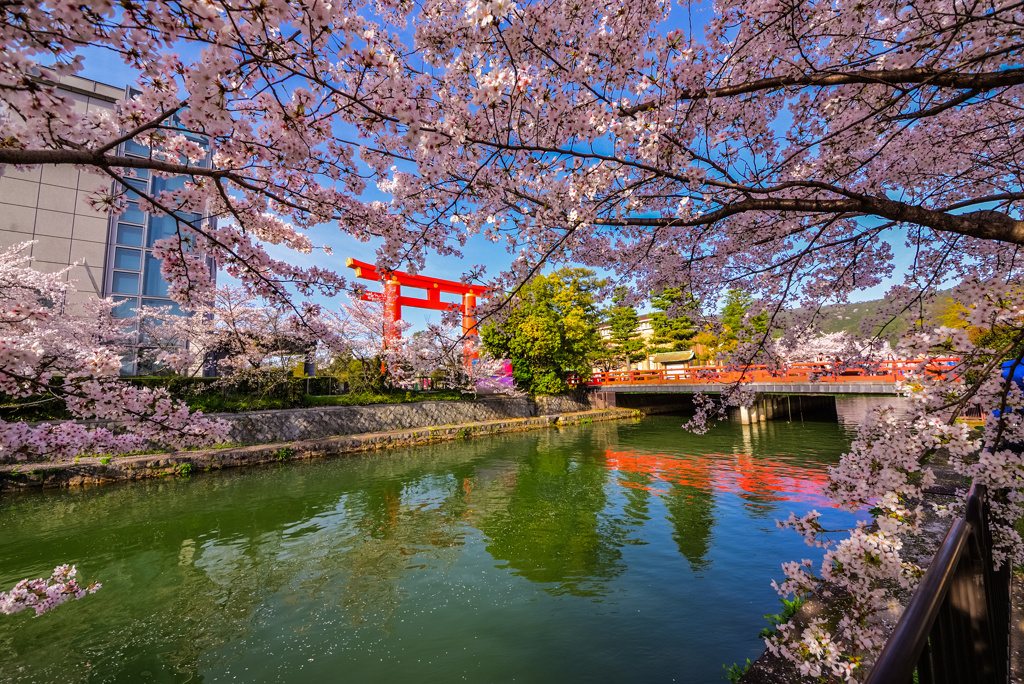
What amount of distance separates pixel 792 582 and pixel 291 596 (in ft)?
17.4

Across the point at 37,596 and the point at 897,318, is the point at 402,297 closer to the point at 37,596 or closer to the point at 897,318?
the point at 37,596

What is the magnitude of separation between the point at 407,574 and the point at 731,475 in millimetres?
8305

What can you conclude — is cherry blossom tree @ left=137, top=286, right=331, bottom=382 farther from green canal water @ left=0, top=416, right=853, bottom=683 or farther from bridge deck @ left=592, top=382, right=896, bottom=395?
bridge deck @ left=592, top=382, right=896, bottom=395

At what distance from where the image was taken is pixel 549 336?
891 inches

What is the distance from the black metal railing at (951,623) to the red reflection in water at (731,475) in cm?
743

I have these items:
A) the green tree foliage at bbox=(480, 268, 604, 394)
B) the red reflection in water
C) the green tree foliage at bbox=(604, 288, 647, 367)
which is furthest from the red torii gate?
the green tree foliage at bbox=(604, 288, 647, 367)

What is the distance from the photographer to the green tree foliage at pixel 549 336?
74.5 feet

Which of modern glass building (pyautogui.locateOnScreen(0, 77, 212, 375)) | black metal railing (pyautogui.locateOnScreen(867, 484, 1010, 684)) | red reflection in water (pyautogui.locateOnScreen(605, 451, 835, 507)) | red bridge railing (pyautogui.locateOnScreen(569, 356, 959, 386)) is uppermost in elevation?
modern glass building (pyautogui.locateOnScreen(0, 77, 212, 375))

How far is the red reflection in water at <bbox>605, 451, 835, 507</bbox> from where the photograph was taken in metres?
8.52

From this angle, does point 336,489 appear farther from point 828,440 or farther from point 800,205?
point 828,440

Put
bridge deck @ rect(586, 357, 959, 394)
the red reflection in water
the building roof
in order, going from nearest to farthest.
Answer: the red reflection in water, bridge deck @ rect(586, 357, 959, 394), the building roof

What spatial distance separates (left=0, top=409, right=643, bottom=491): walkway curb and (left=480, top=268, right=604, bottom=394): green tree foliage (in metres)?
6.02

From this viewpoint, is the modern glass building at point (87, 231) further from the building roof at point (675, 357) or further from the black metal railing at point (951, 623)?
the building roof at point (675, 357)

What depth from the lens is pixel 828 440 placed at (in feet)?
50.2
